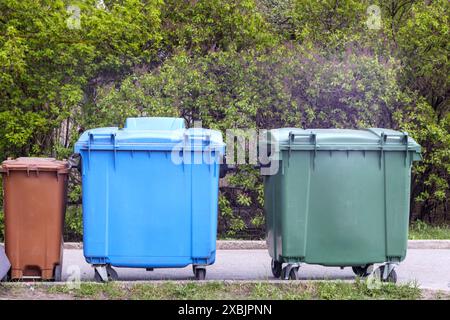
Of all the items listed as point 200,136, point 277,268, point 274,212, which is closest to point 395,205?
point 274,212

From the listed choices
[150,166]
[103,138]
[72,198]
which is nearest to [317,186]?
[150,166]

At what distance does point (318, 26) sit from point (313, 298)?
688 cm

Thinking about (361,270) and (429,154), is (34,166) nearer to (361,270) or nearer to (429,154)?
(361,270)

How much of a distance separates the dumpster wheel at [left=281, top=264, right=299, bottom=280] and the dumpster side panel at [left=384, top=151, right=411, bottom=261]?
2.86 feet

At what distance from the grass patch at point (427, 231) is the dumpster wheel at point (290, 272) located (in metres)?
4.06

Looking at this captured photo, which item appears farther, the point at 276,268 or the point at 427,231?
the point at 427,231

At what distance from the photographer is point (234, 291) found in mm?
6988

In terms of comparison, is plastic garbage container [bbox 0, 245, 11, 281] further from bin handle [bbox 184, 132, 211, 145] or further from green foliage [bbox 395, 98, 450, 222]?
green foliage [bbox 395, 98, 450, 222]

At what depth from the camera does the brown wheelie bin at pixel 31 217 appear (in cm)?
733

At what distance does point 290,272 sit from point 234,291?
0.70m

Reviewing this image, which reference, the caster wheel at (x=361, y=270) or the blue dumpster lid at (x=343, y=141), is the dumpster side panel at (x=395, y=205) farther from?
the caster wheel at (x=361, y=270)

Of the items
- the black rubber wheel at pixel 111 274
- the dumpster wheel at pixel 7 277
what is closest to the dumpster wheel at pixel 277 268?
the black rubber wheel at pixel 111 274
